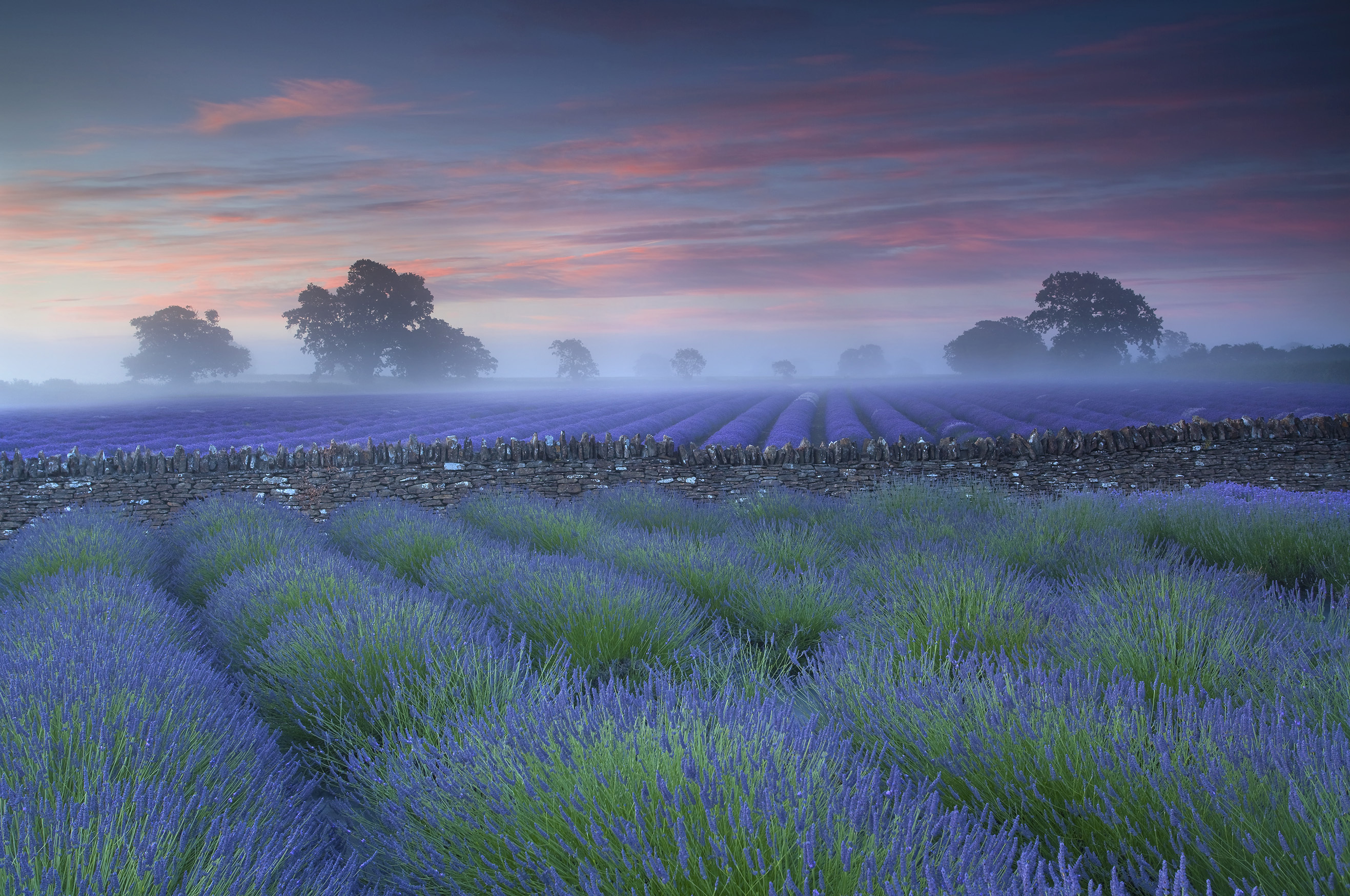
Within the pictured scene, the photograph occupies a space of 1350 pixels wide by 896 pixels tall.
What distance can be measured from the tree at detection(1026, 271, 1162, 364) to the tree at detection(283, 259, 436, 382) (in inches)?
1126

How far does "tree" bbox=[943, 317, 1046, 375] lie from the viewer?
34.8m

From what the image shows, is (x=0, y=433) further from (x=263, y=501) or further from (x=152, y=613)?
(x=152, y=613)

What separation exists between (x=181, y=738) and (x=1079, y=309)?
31.5 metres

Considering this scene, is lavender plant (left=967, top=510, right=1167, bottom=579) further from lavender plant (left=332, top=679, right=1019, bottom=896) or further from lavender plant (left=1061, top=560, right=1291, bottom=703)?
lavender plant (left=332, top=679, right=1019, bottom=896)

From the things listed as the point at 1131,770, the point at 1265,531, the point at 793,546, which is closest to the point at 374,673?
the point at 1131,770

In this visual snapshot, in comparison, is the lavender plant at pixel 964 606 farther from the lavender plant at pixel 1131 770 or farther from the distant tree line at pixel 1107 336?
the distant tree line at pixel 1107 336

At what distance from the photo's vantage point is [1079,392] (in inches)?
830

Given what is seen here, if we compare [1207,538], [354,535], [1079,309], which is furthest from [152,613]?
[1079,309]

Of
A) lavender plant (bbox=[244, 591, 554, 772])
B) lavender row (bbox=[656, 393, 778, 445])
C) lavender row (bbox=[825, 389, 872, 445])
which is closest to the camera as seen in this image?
lavender plant (bbox=[244, 591, 554, 772])

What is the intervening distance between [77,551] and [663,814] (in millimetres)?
6339

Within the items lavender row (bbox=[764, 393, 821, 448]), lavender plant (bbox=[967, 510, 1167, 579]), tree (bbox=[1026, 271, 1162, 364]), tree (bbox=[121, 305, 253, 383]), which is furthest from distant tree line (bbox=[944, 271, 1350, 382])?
tree (bbox=[121, 305, 253, 383])

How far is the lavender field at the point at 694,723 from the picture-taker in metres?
1.59

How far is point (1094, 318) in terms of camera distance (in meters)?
27.3

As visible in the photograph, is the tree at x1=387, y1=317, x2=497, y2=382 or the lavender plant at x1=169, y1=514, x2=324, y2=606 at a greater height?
→ the tree at x1=387, y1=317, x2=497, y2=382
